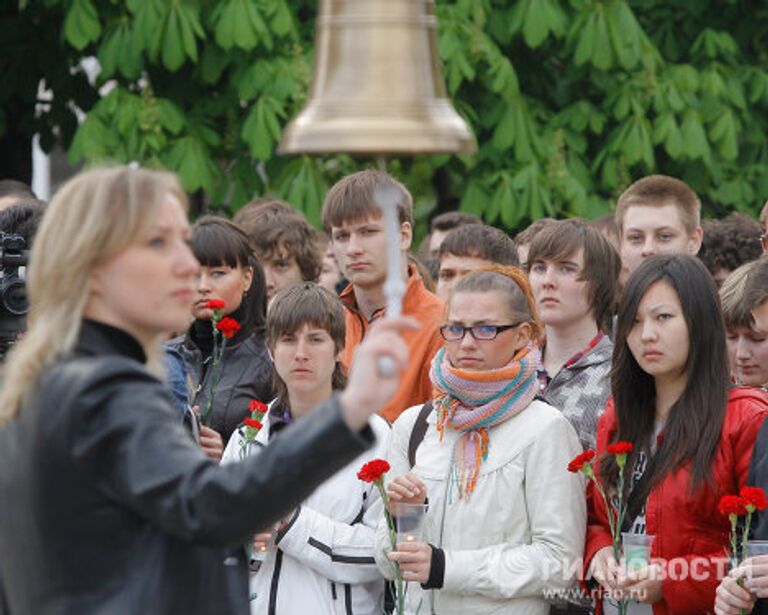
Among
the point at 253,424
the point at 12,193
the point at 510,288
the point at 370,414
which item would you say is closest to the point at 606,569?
the point at 510,288

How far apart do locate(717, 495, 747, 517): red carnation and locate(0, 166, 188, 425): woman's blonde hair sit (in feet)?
6.72

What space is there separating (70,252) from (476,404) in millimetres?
2440

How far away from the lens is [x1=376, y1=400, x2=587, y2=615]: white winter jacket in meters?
5.12

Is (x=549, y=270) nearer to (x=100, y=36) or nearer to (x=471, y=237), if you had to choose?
(x=471, y=237)

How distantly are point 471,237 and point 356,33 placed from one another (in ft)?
12.9

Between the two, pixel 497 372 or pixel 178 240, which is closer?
pixel 178 240

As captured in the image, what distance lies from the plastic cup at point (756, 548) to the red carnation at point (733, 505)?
130 mm

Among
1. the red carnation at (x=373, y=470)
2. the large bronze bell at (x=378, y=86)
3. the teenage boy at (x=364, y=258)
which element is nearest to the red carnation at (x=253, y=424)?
the red carnation at (x=373, y=470)

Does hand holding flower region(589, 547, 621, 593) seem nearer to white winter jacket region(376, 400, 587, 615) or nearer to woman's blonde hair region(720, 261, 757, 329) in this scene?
white winter jacket region(376, 400, 587, 615)

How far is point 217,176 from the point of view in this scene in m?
9.86

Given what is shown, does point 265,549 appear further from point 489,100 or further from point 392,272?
point 489,100

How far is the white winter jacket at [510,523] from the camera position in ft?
16.8

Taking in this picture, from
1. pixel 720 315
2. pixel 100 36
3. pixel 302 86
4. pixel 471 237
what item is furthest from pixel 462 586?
pixel 100 36

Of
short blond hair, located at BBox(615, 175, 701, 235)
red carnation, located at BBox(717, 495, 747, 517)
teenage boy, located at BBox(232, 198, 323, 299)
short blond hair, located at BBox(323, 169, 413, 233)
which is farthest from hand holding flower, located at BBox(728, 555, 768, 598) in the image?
teenage boy, located at BBox(232, 198, 323, 299)
